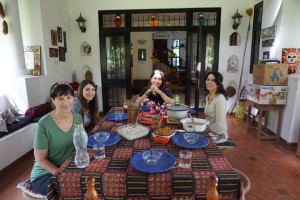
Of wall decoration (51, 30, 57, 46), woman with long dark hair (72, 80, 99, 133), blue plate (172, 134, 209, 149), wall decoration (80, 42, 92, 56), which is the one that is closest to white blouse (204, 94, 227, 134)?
blue plate (172, 134, 209, 149)

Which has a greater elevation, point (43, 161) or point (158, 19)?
point (158, 19)

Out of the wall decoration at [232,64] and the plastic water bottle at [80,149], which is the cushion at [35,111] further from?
the wall decoration at [232,64]

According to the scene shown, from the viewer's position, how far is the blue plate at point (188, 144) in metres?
1.40

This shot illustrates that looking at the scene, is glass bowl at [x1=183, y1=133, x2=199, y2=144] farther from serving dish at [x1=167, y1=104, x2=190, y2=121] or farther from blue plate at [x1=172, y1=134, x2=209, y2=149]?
serving dish at [x1=167, y1=104, x2=190, y2=121]

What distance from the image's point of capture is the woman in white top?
2111 millimetres

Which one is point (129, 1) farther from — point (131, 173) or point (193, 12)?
point (131, 173)

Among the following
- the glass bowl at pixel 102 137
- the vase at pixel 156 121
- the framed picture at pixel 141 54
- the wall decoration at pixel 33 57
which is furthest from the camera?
the framed picture at pixel 141 54

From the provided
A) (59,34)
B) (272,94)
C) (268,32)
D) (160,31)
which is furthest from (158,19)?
(272,94)

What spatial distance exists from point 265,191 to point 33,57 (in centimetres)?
442

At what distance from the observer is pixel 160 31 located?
Answer: 16.9 feet

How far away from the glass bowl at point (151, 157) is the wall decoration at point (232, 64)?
4.49 m

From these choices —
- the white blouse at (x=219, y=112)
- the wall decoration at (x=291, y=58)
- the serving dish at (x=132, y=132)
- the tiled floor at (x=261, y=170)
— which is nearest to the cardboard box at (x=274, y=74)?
the wall decoration at (x=291, y=58)

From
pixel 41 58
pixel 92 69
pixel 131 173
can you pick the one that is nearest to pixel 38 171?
pixel 131 173

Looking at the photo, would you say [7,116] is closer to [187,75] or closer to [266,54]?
[187,75]
